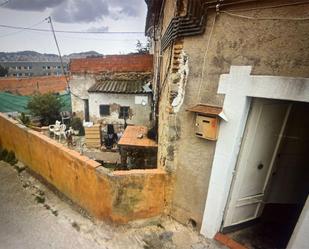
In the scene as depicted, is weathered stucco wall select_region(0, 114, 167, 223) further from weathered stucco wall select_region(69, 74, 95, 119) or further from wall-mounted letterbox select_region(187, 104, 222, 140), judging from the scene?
weathered stucco wall select_region(69, 74, 95, 119)

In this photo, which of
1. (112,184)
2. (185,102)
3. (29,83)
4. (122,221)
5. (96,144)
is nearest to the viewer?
(185,102)

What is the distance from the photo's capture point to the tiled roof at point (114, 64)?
12594 mm

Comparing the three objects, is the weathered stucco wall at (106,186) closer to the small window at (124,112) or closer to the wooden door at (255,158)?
the wooden door at (255,158)

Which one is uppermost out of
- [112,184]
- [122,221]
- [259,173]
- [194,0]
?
[194,0]

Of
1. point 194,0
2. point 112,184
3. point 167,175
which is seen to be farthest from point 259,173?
point 194,0

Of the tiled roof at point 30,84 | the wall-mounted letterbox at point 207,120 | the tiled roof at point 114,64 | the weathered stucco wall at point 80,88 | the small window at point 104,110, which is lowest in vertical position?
the tiled roof at point 30,84

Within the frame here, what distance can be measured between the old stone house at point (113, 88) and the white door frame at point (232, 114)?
28.0 ft

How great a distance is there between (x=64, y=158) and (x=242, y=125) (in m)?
3.79

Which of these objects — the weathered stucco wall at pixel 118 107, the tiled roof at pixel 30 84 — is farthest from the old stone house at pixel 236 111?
the tiled roof at pixel 30 84

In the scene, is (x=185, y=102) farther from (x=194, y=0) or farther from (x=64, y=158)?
(x=64, y=158)

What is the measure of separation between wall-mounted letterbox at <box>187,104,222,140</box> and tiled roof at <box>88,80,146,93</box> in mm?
8379

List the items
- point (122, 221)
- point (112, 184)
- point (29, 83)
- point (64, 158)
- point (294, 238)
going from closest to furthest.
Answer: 1. point (294, 238)
2. point (112, 184)
3. point (122, 221)
4. point (64, 158)
5. point (29, 83)

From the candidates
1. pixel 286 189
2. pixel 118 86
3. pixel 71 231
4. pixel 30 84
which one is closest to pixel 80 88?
pixel 118 86

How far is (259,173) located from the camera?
3.88 meters
